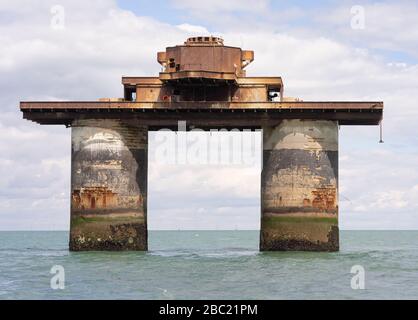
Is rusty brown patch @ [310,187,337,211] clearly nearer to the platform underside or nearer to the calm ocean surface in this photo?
the calm ocean surface

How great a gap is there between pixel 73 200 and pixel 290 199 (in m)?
13.4

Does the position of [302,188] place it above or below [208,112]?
below

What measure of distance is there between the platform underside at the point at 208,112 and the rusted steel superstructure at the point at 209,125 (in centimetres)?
6

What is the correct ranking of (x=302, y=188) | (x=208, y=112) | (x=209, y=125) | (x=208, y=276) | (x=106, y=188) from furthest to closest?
(x=209, y=125) → (x=208, y=112) → (x=106, y=188) → (x=302, y=188) → (x=208, y=276)

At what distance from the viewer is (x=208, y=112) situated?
57062 millimetres

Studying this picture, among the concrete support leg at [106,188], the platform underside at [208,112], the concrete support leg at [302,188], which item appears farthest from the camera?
the concrete support leg at [106,188]

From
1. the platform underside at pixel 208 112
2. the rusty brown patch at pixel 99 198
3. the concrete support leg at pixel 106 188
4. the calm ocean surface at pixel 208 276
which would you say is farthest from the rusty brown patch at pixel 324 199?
the rusty brown patch at pixel 99 198

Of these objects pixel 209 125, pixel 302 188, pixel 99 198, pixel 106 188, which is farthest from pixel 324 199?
pixel 99 198

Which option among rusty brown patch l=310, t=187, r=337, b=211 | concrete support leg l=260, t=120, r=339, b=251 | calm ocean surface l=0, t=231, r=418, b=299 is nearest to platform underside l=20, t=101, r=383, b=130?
concrete support leg l=260, t=120, r=339, b=251

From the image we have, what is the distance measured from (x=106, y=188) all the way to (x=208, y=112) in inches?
310

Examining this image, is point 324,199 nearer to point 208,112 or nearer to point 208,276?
point 208,112

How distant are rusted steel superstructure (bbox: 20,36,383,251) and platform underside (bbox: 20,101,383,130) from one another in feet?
0.20

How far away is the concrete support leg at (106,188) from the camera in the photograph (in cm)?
5597

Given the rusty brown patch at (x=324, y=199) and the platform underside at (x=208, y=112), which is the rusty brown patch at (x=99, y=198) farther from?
the rusty brown patch at (x=324, y=199)
